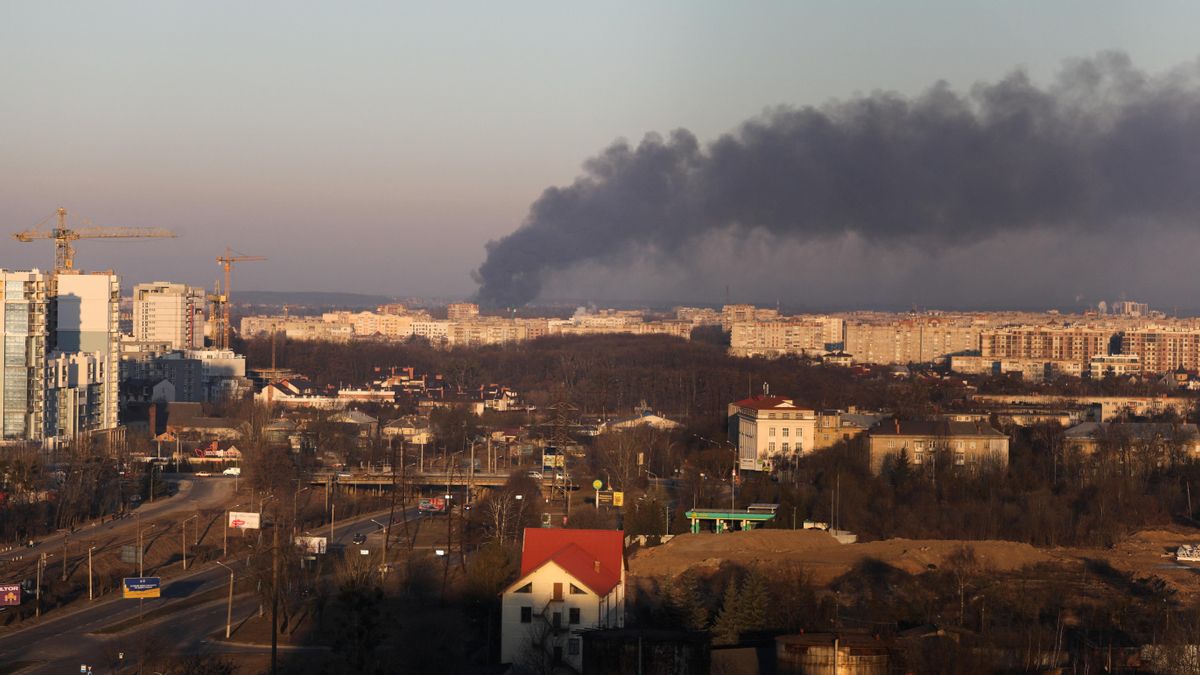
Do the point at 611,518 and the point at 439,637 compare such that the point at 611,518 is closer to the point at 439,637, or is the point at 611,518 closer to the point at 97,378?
the point at 439,637

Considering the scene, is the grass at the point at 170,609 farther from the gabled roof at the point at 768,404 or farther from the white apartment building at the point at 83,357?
the white apartment building at the point at 83,357

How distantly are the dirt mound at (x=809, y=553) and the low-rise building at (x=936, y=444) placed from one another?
6.40 m

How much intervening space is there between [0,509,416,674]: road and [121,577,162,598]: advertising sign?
0.13 metres

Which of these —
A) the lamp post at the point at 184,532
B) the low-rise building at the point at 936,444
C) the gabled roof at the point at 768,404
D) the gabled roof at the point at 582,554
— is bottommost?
the lamp post at the point at 184,532

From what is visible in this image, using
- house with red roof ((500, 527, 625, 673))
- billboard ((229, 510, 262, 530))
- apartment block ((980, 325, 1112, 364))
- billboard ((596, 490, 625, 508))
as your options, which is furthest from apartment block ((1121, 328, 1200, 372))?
house with red roof ((500, 527, 625, 673))

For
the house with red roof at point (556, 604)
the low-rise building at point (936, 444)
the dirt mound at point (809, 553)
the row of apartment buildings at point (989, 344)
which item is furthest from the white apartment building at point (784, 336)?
the house with red roof at point (556, 604)

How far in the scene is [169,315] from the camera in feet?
226

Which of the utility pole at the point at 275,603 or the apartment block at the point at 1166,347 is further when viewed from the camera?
the apartment block at the point at 1166,347

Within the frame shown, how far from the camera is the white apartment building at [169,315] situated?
226 ft

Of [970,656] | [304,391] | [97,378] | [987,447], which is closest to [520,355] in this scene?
[304,391]

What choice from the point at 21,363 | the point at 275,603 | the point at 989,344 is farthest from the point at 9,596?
the point at 989,344

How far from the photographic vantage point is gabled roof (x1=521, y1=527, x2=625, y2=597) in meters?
14.9

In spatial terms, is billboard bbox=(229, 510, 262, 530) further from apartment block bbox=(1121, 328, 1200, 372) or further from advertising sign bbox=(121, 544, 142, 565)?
apartment block bbox=(1121, 328, 1200, 372)

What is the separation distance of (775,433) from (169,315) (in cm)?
4353
